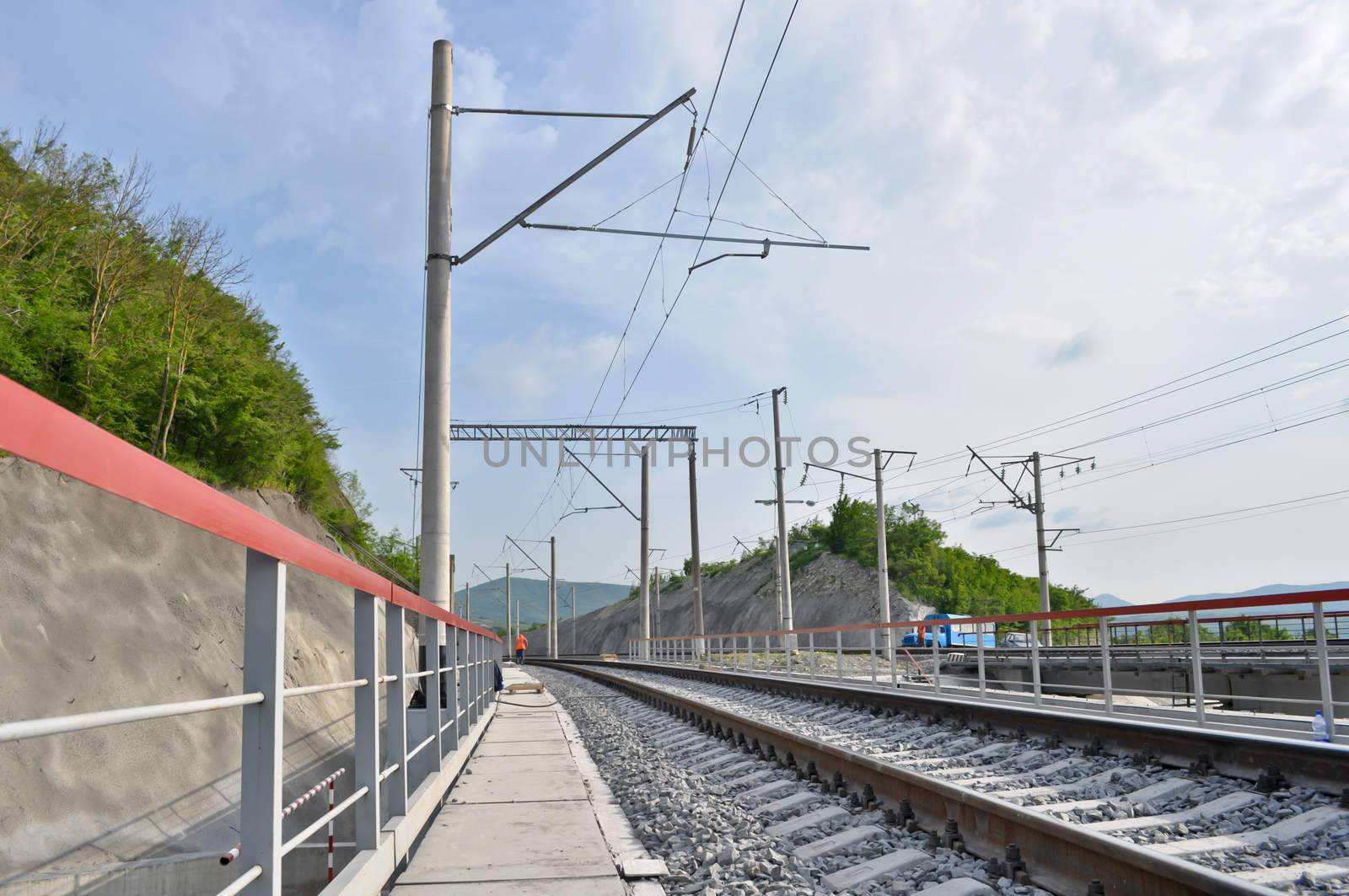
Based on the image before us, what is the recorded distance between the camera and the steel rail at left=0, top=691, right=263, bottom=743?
1.73m

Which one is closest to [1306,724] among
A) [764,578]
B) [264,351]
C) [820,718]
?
[820,718]

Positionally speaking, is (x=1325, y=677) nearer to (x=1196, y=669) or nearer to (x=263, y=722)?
(x=1196, y=669)

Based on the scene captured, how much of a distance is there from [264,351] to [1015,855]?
32.9 m

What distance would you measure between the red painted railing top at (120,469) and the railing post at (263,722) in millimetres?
118

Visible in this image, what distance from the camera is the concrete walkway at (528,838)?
18.2 feet

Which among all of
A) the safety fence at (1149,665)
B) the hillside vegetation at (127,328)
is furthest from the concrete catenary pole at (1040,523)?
the hillside vegetation at (127,328)

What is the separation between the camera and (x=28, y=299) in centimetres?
2008

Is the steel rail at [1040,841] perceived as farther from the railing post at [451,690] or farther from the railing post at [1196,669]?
the railing post at [451,690]

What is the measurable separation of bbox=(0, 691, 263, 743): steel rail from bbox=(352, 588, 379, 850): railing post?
5.83 ft

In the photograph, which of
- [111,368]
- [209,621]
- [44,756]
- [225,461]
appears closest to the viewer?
[44,756]

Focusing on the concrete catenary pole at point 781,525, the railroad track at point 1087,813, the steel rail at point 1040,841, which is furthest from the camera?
the concrete catenary pole at point 781,525

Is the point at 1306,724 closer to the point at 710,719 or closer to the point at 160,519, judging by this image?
the point at 710,719

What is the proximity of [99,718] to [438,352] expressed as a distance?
32.4 ft

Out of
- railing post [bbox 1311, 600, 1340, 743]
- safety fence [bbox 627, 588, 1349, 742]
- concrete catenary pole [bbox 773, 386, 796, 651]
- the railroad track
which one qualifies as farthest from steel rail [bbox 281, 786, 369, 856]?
concrete catenary pole [bbox 773, 386, 796, 651]
